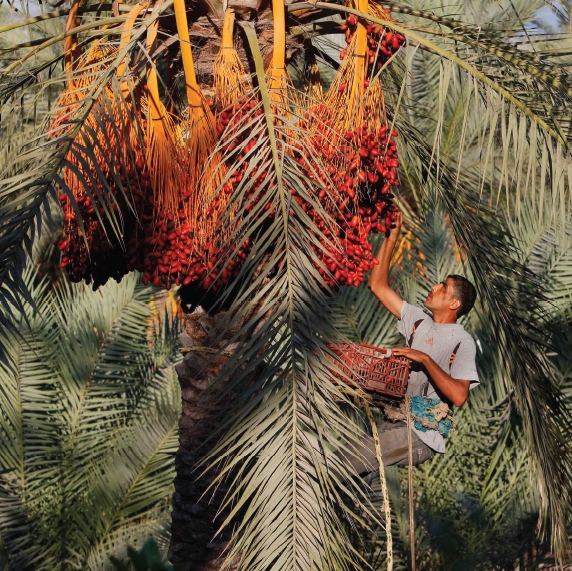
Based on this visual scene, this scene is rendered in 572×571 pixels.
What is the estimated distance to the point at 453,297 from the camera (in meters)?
3.98

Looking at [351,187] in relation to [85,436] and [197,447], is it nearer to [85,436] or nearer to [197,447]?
A: [197,447]

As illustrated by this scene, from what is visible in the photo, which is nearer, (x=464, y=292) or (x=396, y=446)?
(x=396, y=446)

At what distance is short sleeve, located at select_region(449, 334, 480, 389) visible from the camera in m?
3.69

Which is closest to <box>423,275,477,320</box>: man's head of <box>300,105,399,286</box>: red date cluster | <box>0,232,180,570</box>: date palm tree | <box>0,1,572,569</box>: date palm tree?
<box>0,1,572,569</box>: date palm tree

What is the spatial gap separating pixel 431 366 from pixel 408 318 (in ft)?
2.35

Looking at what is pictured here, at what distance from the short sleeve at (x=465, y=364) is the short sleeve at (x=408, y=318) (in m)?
0.34

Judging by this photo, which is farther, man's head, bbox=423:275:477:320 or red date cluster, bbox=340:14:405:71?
man's head, bbox=423:275:477:320

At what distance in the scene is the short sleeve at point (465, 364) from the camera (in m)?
3.69

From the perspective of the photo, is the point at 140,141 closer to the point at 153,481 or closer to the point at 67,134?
the point at 67,134

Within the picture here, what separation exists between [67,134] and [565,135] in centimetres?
171

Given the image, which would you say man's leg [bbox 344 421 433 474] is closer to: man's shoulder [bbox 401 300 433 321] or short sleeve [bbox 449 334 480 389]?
short sleeve [bbox 449 334 480 389]

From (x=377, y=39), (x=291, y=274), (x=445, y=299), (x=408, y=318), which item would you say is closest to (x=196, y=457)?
(x=291, y=274)

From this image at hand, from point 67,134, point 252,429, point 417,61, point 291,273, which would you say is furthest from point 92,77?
point 417,61

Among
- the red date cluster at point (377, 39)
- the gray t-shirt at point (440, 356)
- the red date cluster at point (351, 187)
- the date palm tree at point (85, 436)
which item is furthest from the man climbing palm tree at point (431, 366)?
the date palm tree at point (85, 436)
